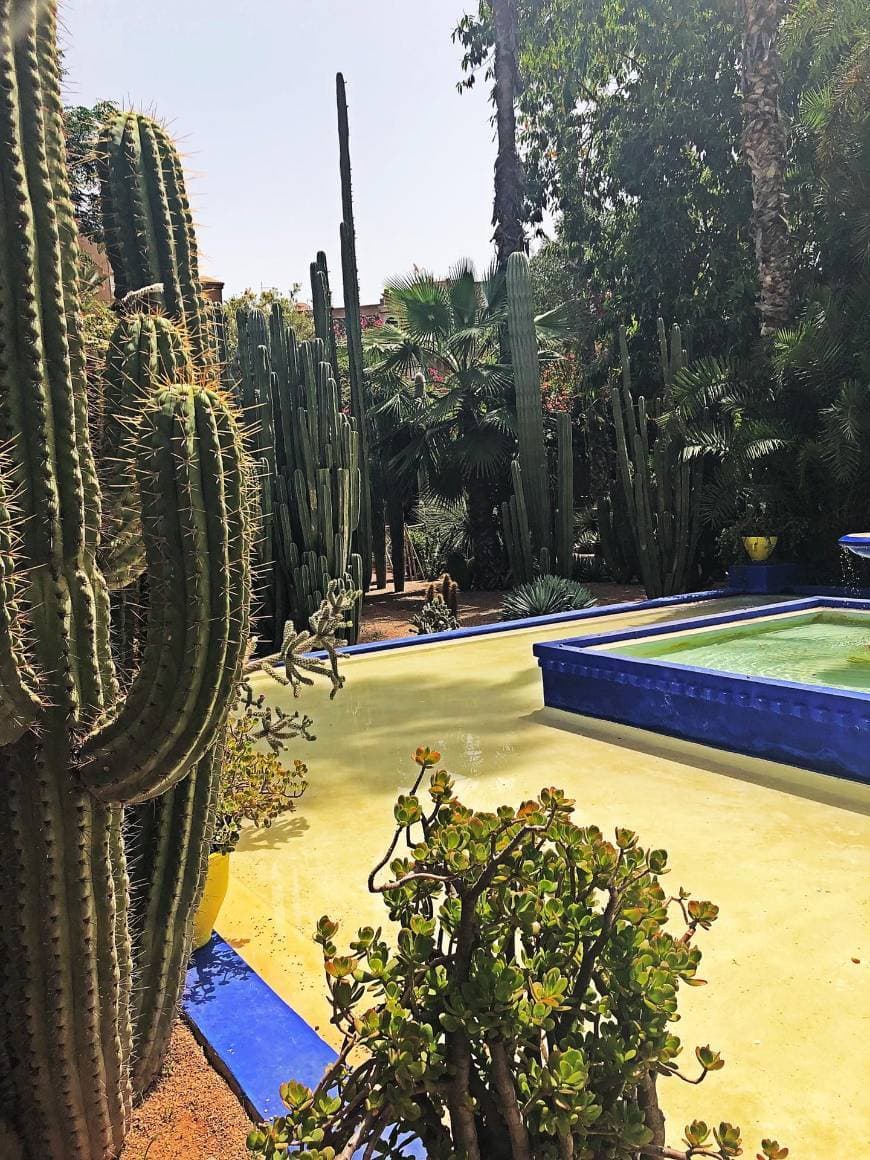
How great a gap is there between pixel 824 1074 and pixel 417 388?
44.1 feet

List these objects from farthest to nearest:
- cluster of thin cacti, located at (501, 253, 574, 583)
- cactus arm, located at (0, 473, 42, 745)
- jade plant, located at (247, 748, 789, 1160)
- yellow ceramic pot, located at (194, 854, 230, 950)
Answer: cluster of thin cacti, located at (501, 253, 574, 583), yellow ceramic pot, located at (194, 854, 230, 950), cactus arm, located at (0, 473, 42, 745), jade plant, located at (247, 748, 789, 1160)

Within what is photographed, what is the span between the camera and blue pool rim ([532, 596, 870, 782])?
15.0 feet

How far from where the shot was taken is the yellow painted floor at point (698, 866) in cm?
221

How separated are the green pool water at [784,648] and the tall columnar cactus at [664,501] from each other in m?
3.47

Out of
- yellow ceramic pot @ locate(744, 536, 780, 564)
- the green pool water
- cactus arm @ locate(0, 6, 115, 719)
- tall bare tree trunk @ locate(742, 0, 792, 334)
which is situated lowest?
the green pool water

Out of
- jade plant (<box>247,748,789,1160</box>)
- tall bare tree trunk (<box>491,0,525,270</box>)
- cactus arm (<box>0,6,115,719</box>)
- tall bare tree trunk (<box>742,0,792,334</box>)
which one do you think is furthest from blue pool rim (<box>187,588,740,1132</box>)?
tall bare tree trunk (<box>491,0,525,270</box>)

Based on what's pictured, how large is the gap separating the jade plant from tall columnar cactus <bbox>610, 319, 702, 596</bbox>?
11.1 meters

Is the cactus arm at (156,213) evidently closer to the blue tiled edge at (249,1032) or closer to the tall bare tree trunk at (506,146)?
the blue tiled edge at (249,1032)

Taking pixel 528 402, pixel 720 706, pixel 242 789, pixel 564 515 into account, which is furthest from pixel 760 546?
pixel 242 789

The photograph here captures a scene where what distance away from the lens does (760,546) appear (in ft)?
38.3

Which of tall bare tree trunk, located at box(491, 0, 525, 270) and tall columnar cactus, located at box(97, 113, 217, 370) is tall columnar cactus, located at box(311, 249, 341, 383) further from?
tall columnar cactus, located at box(97, 113, 217, 370)

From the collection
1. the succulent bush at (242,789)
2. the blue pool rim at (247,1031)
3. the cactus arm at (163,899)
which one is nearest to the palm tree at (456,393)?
the succulent bush at (242,789)

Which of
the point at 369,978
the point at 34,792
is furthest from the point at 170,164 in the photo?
the point at 369,978

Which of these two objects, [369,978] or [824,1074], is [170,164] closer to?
[369,978]
